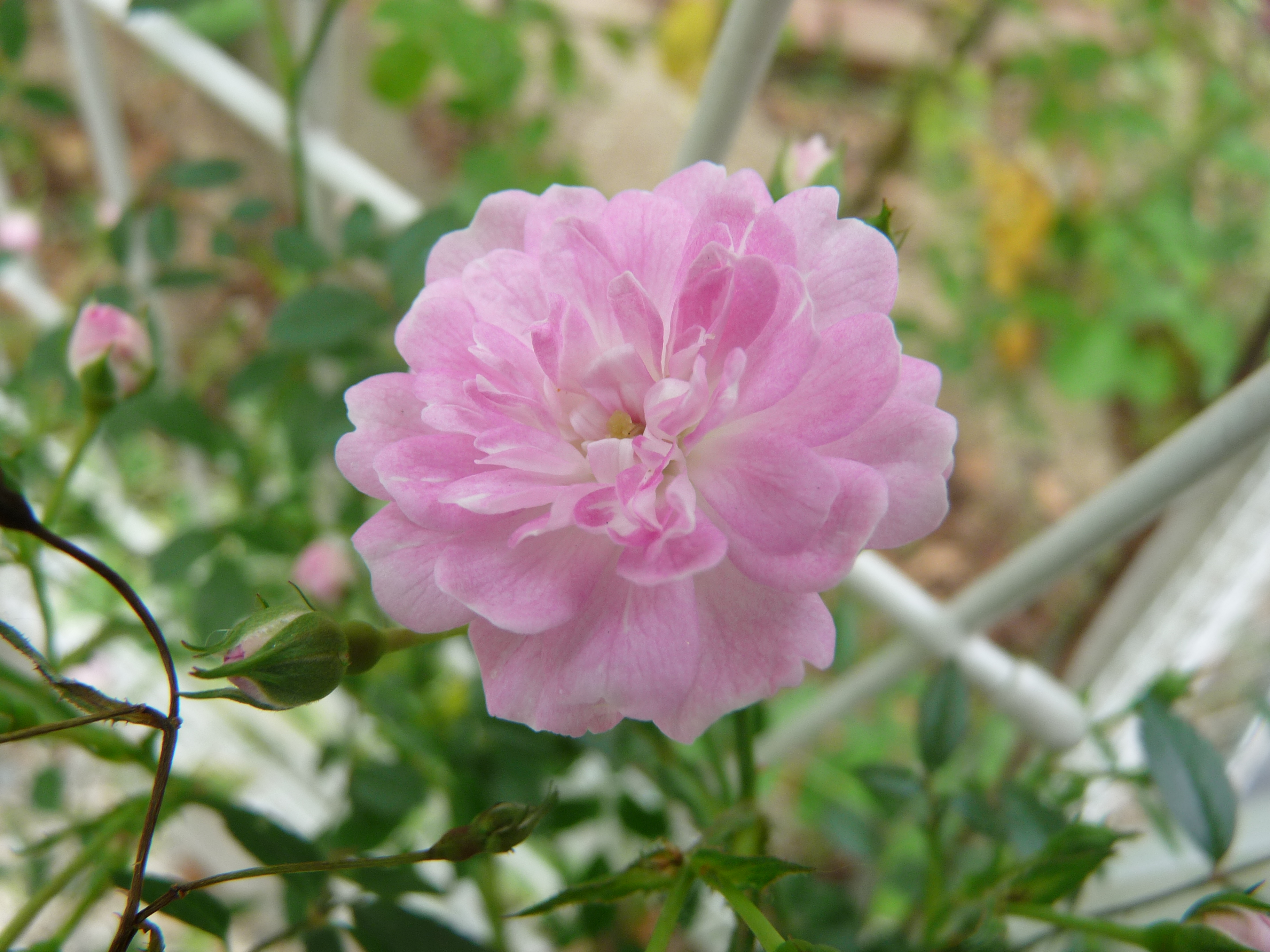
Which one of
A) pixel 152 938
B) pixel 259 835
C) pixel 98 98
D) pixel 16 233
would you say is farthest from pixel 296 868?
pixel 16 233

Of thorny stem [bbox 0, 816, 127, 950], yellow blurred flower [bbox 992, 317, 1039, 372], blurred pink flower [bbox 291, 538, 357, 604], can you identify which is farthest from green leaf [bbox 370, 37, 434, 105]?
yellow blurred flower [bbox 992, 317, 1039, 372]

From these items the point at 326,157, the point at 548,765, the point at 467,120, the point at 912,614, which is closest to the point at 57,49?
the point at 467,120

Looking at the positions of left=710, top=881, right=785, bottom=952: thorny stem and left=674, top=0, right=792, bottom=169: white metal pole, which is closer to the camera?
left=710, top=881, right=785, bottom=952: thorny stem

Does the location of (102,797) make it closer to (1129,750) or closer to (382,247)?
(382,247)

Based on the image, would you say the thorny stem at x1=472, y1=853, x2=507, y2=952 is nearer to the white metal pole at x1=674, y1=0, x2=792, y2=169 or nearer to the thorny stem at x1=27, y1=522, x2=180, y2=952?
the thorny stem at x1=27, y1=522, x2=180, y2=952

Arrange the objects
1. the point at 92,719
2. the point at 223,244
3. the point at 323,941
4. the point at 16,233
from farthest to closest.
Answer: the point at 16,233, the point at 223,244, the point at 323,941, the point at 92,719

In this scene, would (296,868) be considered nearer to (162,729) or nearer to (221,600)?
(162,729)
